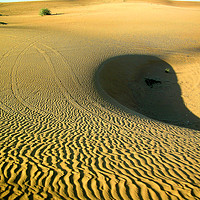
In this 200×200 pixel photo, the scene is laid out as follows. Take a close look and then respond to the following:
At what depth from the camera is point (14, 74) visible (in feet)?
43.1

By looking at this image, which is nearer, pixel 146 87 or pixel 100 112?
pixel 100 112

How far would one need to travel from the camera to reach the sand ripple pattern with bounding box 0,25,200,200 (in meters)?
3.87

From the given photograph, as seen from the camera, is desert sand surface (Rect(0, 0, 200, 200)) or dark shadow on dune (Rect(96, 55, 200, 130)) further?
dark shadow on dune (Rect(96, 55, 200, 130))

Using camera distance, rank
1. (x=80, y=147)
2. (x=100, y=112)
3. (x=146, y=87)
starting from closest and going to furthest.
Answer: (x=80, y=147)
(x=100, y=112)
(x=146, y=87)

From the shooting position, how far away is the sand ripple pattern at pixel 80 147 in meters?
3.87

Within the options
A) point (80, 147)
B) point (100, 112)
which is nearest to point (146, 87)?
point (100, 112)

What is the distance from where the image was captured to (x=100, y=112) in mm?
9531

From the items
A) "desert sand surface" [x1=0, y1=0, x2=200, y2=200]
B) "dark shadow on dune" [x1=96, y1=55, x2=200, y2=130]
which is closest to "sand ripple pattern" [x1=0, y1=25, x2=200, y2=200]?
"desert sand surface" [x1=0, y1=0, x2=200, y2=200]

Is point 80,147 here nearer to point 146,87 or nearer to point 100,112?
point 100,112

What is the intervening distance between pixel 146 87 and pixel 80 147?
32.3 feet

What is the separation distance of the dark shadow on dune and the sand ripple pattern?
5.46 ft

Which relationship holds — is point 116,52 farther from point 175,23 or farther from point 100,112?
point 175,23

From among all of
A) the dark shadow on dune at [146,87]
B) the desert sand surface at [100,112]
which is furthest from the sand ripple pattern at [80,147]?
the dark shadow on dune at [146,87]

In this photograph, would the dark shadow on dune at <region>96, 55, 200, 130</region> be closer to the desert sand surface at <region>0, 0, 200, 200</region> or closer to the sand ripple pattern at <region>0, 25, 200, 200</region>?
the desert sand surface at <region>0, 0, 200, 200</region>
